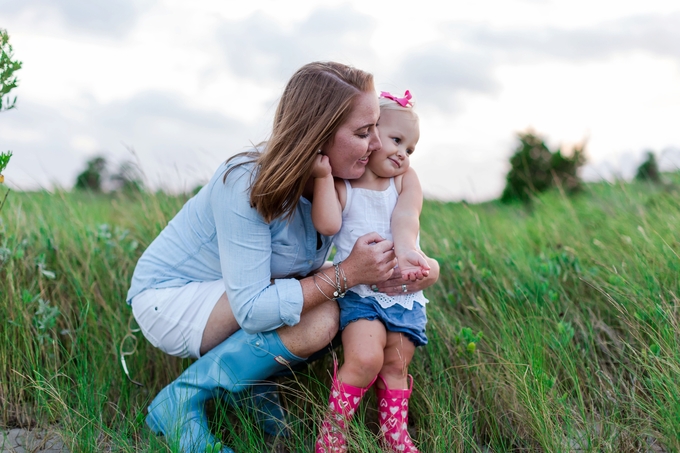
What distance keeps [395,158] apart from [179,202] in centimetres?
256

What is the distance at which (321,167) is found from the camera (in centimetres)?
242

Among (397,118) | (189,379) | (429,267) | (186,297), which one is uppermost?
(397,118)

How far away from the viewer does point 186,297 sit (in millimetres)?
2742

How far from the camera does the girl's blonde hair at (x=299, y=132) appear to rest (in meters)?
2.36

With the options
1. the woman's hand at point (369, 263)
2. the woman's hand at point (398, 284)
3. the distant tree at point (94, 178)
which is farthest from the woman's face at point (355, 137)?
the distant tree at point (94, 178)

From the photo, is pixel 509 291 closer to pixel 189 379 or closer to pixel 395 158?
pixel 395 158

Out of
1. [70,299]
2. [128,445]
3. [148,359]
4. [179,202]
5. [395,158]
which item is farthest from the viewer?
[179,202]

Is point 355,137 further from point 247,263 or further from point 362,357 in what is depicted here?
point 362,357

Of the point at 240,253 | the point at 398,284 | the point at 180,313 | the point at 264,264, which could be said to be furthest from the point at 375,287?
the point at 180,313

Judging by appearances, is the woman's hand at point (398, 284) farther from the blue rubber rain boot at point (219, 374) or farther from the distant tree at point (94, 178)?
the distant tree at point (94, 178)

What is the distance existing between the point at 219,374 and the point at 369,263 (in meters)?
0.83

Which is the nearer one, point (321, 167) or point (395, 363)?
point (321, 167)

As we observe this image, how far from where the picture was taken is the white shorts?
2727 millimetres

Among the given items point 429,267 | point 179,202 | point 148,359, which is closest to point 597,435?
point 429,267
